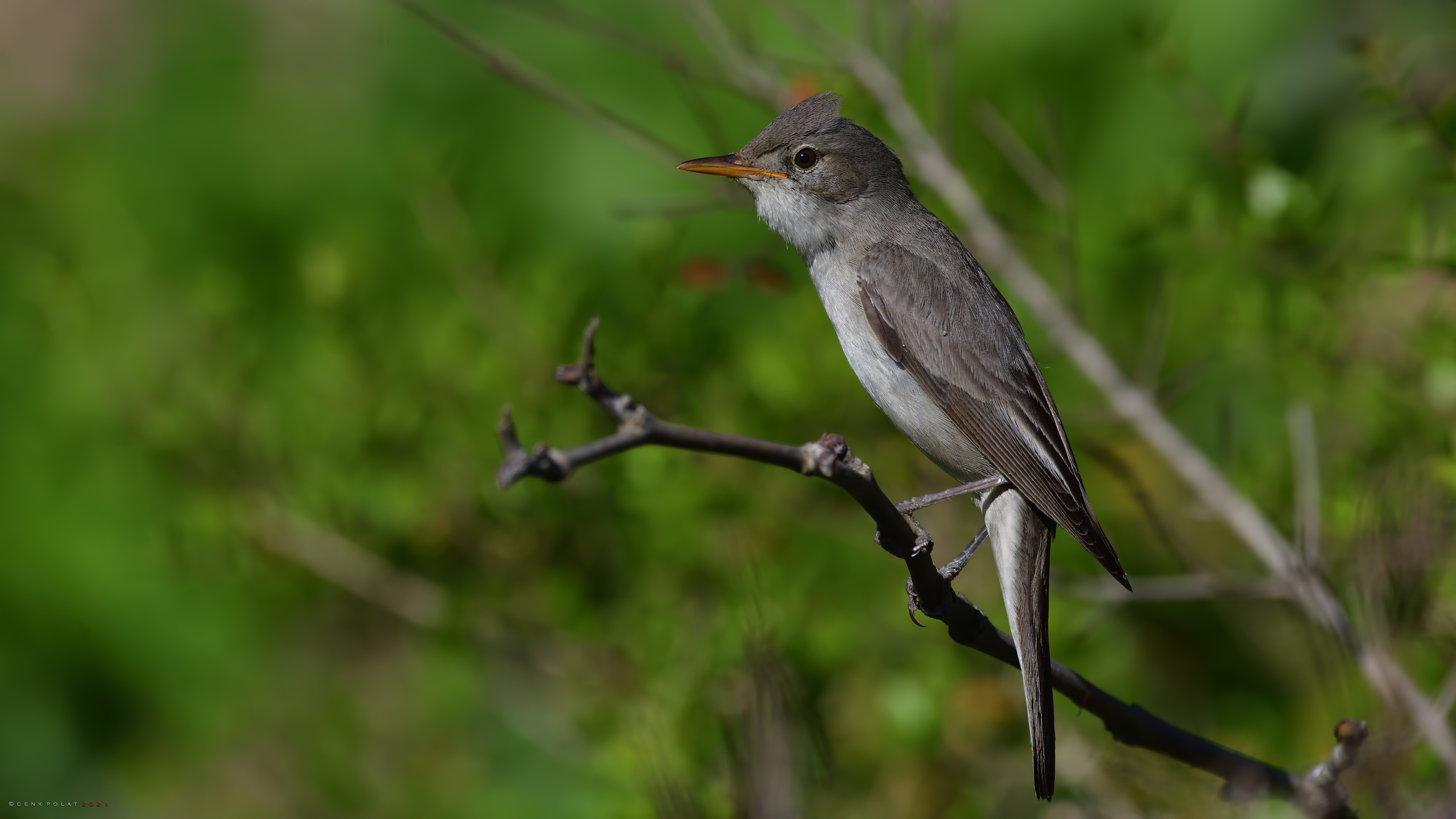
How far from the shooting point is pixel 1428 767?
2.80 meters

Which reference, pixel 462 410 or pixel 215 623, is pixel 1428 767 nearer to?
pixel 462 410

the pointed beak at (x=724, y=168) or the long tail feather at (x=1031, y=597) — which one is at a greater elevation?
the pointed beak at (x=724, y=168)

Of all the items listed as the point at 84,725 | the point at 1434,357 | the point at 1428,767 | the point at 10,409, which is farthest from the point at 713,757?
the point at 10,409

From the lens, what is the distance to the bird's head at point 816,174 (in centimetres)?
311

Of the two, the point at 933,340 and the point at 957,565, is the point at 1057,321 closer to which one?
the point at 933,340

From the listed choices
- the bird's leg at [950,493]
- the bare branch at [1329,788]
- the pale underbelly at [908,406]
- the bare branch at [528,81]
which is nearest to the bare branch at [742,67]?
the bare branch at [528,81]

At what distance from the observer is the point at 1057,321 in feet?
10.7

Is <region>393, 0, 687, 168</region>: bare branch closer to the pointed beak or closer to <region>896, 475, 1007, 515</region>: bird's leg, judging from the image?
the pointed beak

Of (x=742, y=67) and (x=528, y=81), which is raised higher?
(x=742, y=67)

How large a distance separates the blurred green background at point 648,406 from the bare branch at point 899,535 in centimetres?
12

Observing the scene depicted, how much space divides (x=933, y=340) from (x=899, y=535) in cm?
113

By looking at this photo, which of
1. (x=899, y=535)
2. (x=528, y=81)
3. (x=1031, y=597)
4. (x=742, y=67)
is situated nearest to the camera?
(x=899, y=535)

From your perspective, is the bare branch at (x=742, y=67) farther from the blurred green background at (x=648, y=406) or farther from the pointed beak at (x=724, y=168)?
the pointed beak at (x=724, y=168)

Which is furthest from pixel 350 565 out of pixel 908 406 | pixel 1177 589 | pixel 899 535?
pixel 899 535
